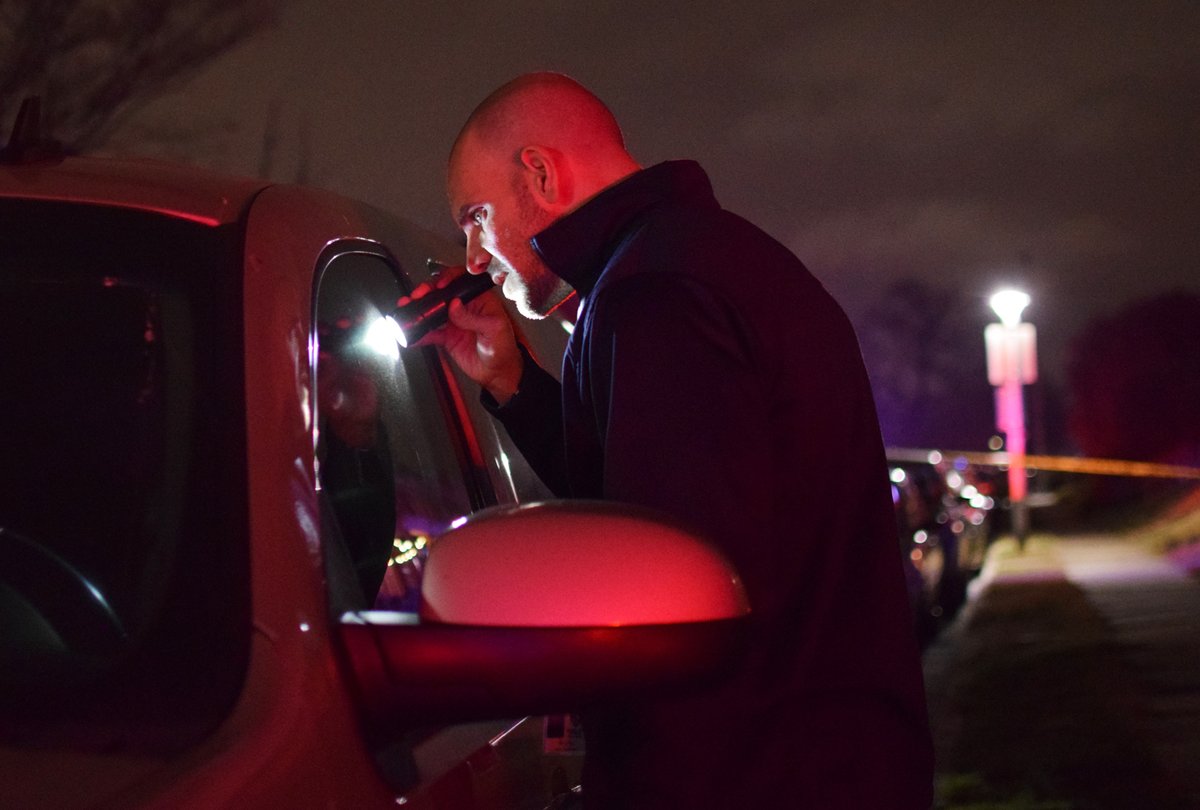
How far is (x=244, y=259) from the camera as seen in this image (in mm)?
1888

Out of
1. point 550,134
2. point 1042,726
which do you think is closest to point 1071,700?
point 1042,726

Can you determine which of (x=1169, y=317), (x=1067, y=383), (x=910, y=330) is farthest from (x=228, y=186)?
(x=910, y=330)

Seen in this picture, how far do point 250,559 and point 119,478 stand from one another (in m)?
0.33

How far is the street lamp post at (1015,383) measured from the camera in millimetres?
27484

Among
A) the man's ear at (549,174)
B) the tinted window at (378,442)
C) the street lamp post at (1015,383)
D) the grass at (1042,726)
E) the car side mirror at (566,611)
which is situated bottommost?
the grass at (1042,726)

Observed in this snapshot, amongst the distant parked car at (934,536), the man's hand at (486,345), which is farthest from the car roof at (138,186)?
the distant parked car at (934,536)

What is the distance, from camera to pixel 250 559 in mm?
1648

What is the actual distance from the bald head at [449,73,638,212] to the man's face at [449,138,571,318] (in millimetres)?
13

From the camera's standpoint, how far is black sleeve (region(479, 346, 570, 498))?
2.80 metres

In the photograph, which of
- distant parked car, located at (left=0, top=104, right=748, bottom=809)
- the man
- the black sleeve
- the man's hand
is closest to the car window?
distant parked car, located at (left=0, top=104, right=748, bottom=809)

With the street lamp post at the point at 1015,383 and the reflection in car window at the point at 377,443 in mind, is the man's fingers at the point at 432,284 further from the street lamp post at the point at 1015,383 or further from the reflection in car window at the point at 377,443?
the street lamp post at the point at 1015,383

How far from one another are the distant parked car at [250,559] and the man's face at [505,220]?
17 centimetres

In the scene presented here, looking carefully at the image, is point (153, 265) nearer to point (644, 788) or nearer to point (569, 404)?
point (569, 404)

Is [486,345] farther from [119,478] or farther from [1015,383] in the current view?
[1015,383]
